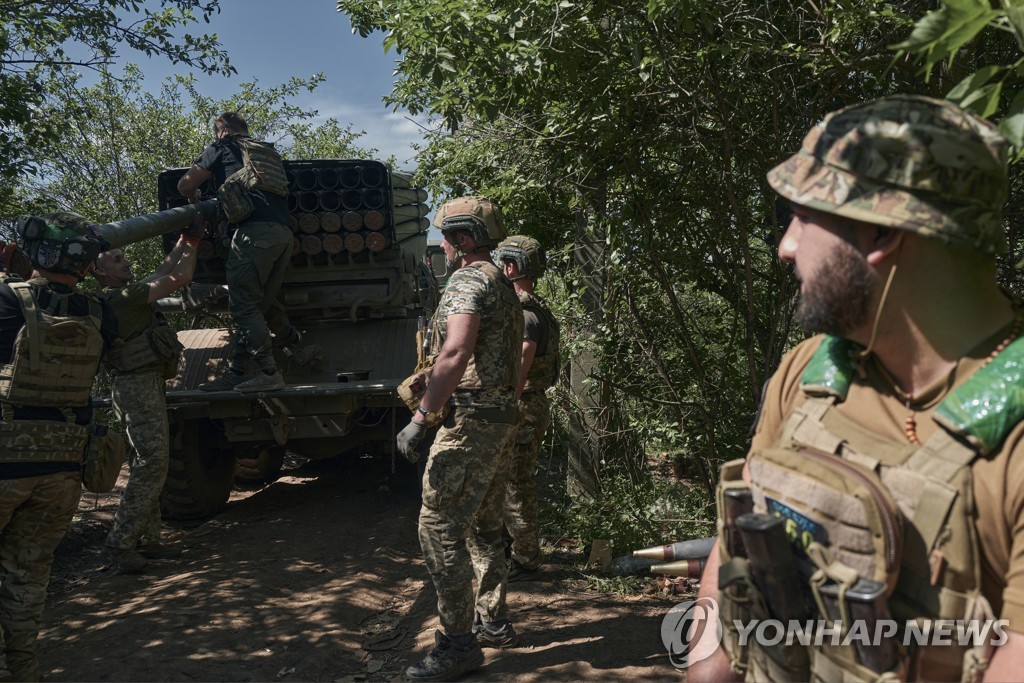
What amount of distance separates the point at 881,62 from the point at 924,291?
9.96 feet

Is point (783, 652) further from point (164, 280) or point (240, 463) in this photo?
point (240, 463)

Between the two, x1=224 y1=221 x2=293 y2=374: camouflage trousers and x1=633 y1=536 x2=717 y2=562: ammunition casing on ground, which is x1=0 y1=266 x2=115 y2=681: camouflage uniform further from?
x1=633 y1=536 x2=717 y2=562: ammunition casing on ground

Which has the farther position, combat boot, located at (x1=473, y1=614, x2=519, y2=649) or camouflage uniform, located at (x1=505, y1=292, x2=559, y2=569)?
camouflage uniform, located at (x1=505, y1=292, x2=559, y2=569)

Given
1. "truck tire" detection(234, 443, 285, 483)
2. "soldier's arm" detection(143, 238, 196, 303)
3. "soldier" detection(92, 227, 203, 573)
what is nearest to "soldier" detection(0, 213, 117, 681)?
"soldier's arm" detection(143, 238, 196, 303)

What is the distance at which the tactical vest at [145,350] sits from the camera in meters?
5.40

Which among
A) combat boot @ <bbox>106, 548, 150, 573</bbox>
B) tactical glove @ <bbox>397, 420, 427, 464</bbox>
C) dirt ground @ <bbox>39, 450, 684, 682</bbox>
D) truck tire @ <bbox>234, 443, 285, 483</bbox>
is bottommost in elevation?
dirt ground @ <bbox>39, 450, 684, 682</bbox>

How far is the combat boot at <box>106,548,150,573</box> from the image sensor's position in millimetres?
5348

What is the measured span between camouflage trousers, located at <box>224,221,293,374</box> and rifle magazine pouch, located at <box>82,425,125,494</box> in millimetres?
1790

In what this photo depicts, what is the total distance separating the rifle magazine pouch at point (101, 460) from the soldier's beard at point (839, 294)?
368 cm

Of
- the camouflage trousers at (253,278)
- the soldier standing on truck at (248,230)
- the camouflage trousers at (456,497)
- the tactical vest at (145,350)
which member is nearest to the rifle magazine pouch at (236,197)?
the soldier standing on truck at (248,230)

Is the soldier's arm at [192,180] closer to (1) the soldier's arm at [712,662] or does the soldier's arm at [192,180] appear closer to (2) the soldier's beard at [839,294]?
(1) the soldier's arm at [712,662]

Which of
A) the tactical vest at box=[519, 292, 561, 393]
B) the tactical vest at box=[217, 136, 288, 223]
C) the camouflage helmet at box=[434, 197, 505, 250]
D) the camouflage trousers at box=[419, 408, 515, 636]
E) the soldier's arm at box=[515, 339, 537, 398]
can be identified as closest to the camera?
the camouflage trousers at box=[419, 408, 515, 636]

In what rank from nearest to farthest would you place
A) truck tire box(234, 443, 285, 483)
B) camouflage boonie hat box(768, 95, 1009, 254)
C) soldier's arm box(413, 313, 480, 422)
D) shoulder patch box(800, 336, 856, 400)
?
camouflage boonie hat box(768, 95, 1009, 254), shoulder patch box(800, 336, 856, 400), soldier's arm box(413, 313, 480, 422), truck tire box(234, 443, 285, 483)

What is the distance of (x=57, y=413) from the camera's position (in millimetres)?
3992
